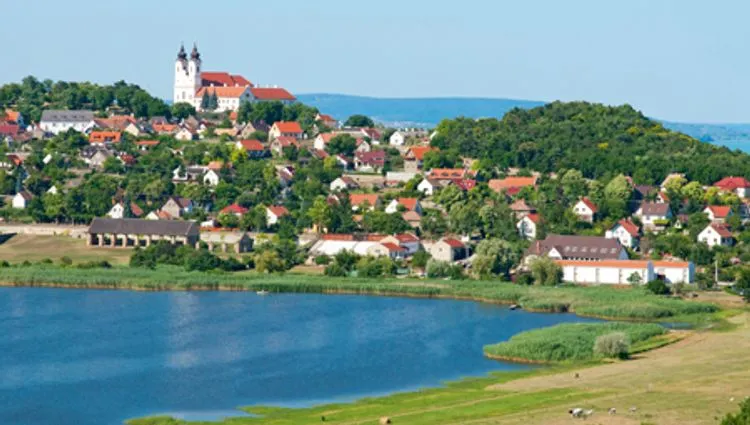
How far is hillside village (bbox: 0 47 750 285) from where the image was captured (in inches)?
2114

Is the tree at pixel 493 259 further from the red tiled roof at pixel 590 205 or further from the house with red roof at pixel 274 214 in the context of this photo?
the house with red roof at pixel 274 214

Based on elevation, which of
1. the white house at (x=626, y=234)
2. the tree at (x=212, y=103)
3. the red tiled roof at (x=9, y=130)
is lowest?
the white house at (x=626, y=234)

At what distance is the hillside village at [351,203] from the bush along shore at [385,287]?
191 centimetres

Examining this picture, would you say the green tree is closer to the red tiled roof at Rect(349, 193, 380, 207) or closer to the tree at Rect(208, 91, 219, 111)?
the tree at Rect(208, 91, 219, 111)

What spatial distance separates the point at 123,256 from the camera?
57000 mm

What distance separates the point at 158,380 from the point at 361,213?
27.9 metres

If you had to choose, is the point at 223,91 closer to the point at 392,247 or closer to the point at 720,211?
the point at 392,247

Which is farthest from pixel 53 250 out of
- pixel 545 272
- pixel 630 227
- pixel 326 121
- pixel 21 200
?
pixel 326 121

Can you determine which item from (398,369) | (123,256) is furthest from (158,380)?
(123,256)

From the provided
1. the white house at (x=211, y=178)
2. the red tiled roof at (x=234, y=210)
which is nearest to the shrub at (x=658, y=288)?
the red tiled roof at (x=234, y=210)

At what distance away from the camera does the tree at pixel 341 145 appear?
248ft

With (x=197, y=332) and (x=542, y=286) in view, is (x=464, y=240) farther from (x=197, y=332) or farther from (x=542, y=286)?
(x=197, y=332)

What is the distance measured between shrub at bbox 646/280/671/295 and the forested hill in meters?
18.1

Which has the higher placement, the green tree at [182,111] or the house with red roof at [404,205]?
the green tree at [182,111]
